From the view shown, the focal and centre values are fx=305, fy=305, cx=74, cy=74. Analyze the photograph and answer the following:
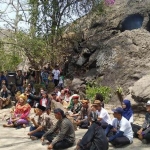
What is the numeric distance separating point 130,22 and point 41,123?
9.39 meters

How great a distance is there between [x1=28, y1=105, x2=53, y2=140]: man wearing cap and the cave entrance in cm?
881

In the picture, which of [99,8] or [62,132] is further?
[99,8]

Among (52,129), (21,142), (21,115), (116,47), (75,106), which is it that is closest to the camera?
(52,129)

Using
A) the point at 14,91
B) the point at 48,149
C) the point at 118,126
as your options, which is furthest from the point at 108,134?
the point at 14,91

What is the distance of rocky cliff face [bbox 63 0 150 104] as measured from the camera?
40.9 ft

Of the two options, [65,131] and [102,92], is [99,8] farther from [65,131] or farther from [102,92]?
[65,131]

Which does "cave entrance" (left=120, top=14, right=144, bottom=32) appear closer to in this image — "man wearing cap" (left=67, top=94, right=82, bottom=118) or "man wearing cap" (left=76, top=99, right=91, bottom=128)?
"man wearing cap" (left=67, top=94, right=82, bottom=118)

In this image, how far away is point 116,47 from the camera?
13.3 meters

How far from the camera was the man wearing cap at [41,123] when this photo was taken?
24.4ft

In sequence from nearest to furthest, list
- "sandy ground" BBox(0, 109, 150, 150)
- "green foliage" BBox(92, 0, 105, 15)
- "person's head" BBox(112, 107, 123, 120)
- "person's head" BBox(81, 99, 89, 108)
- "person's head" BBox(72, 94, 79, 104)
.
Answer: "person's head" BBox(112, 107, 123, 120)
"sandy ground" BBox(0, 109, 150, 150)
"person's head" BBox(81, 99, 89, 108)
"person's head" BBox(72, 94, 79, 104)
"green foliage" BBox(92, 0, 105, 15)

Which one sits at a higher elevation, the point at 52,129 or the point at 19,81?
the point at 19,81

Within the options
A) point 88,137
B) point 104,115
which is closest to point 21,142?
point 104,115

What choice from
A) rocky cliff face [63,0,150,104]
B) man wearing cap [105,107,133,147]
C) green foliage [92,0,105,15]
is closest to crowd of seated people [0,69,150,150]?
man wearing cap [105,107,133,147]

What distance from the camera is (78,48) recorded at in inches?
601
